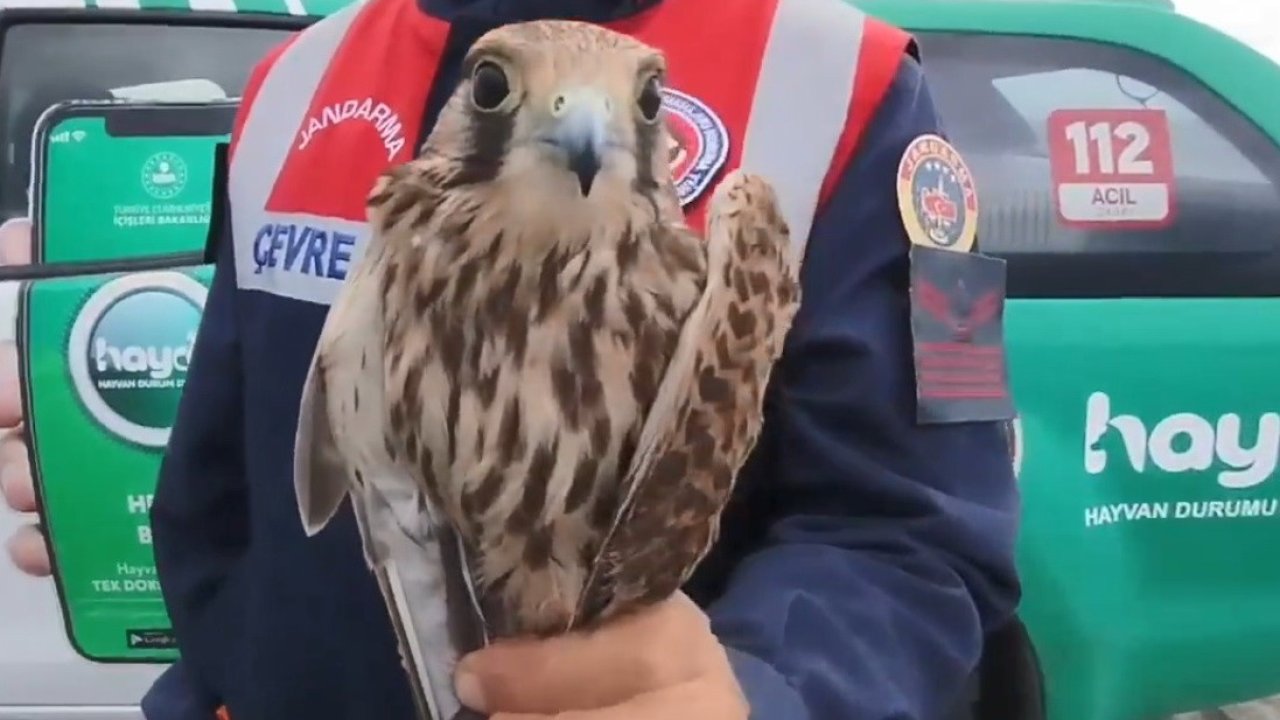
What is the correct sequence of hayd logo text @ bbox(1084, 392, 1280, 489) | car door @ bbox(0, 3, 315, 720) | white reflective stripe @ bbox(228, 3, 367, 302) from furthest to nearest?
car door @ bbox(0, 3, 315, 720) < hayd logo text @ bbox(1084, 392, 1280, 489) < white reflective stripe @ bbox(228, 3, 367, 302)

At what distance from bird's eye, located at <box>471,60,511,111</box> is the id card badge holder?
244mm

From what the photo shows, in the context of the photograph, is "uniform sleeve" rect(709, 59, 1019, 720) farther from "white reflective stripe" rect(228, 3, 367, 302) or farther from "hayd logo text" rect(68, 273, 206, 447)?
"hayd logo text" rect(68, 273, 206, 447)

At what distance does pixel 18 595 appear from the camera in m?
1.74

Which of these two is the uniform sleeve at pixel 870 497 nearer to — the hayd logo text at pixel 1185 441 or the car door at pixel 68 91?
the hayd logo text at pixel 1185 441

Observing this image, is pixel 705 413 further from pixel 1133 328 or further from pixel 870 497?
pixel 1133 328

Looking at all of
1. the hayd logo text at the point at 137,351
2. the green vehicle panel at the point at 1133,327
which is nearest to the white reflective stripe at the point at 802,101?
the green vehicle panel at the point at 1133,327

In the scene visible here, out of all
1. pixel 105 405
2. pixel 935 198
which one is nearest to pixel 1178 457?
pixel 935 198

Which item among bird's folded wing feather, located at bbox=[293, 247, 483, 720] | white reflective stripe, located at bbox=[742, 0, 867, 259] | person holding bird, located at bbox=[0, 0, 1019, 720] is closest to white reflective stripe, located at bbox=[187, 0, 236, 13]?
person holding bird, located at bbox=[0, 0, 1019, 720]

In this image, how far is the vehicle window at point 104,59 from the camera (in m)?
1.75

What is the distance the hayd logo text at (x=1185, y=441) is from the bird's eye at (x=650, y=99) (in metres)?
1.27

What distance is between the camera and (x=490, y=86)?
45 cm

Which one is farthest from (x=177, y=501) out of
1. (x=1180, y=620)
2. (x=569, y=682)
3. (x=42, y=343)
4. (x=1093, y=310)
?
(x=1180, y=620)

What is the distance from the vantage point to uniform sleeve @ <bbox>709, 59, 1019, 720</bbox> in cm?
61

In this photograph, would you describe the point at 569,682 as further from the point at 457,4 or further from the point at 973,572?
the point at 457,4
